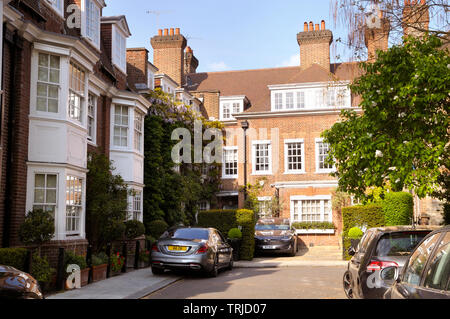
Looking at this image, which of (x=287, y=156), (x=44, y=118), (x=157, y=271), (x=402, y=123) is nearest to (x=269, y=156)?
(x=287, y=156)

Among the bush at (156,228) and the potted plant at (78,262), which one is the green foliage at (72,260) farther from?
the bush at (156,228)

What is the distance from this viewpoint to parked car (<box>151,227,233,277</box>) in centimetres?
1452

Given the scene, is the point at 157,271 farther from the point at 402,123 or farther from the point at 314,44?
the point at 314,44

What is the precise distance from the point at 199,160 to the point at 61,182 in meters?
16.7

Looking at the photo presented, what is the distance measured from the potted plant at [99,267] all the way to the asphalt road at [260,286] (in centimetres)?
212

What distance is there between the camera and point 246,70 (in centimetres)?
4119

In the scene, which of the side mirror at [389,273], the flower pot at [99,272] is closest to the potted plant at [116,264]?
the flower pot at [99,272]

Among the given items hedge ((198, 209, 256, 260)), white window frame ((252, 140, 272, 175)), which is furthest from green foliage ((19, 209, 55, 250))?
white window frame ((252, 140, 272, 175))

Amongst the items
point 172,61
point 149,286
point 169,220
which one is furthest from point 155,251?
point 172,61

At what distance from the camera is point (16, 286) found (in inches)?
212

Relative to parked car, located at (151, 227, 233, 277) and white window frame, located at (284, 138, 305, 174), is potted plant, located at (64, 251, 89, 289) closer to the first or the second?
parked car, located at (151, 227, 233, 277)

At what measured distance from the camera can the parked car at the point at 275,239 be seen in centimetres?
2339

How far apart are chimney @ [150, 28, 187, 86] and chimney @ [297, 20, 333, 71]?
8.37 meters
